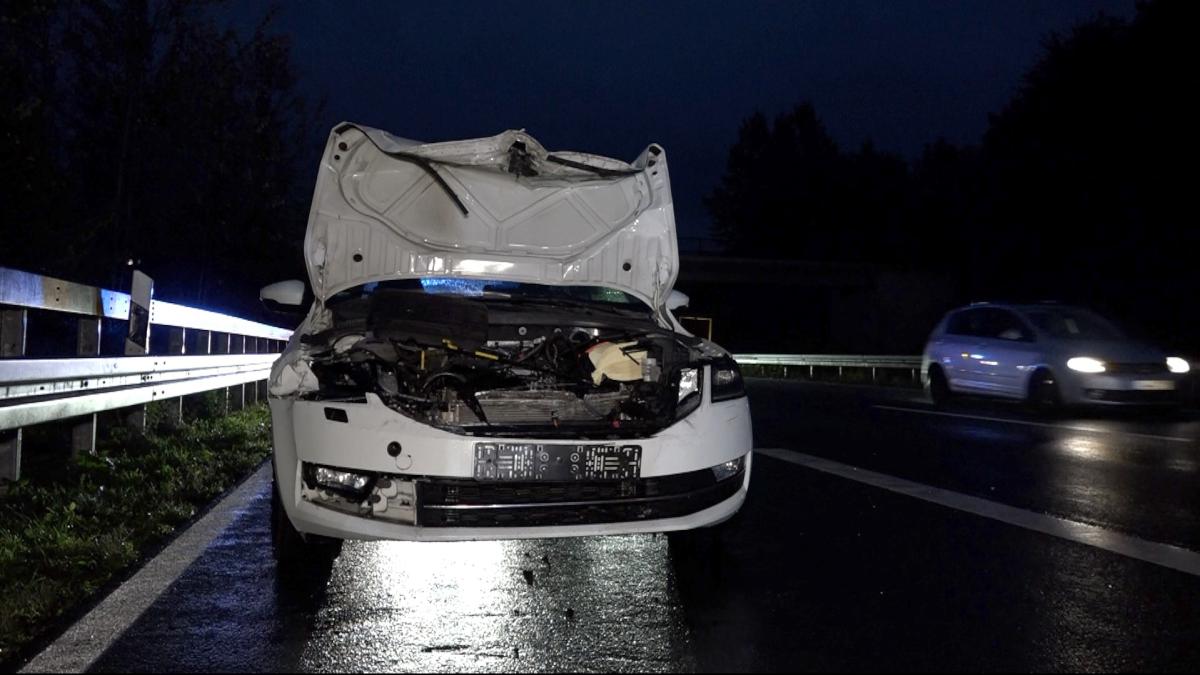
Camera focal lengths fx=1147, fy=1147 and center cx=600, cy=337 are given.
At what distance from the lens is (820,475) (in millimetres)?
8625

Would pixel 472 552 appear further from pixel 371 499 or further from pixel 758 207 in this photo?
pixel 758 207

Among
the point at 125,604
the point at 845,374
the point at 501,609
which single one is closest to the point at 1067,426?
the point at 501,609

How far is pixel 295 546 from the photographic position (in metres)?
5.05

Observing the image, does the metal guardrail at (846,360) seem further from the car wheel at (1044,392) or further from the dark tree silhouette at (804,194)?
the dark tree silhouette at (804,194)

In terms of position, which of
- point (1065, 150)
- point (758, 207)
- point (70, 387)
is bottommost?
Answer: point (70, 387)

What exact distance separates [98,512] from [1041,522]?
5407 millimetres

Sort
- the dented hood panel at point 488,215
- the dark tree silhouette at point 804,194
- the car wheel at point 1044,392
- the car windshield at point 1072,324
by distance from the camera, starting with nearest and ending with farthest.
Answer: the dented hood panel at point 488,215 → the car wheel at point 1044,392 → the car windshield at point 1072,324 → the dark tree silhouette at point 804,194

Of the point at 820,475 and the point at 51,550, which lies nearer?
the point at 51,550

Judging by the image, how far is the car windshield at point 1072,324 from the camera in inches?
592

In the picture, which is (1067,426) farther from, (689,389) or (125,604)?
(125,604)

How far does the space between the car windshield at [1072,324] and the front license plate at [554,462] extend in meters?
11.7

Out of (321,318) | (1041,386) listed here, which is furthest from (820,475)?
(1041,386)

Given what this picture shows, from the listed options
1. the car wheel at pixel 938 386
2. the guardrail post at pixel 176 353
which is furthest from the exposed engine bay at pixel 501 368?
the car wheel at pixel 938 386

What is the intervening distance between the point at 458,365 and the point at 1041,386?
1145 cm
